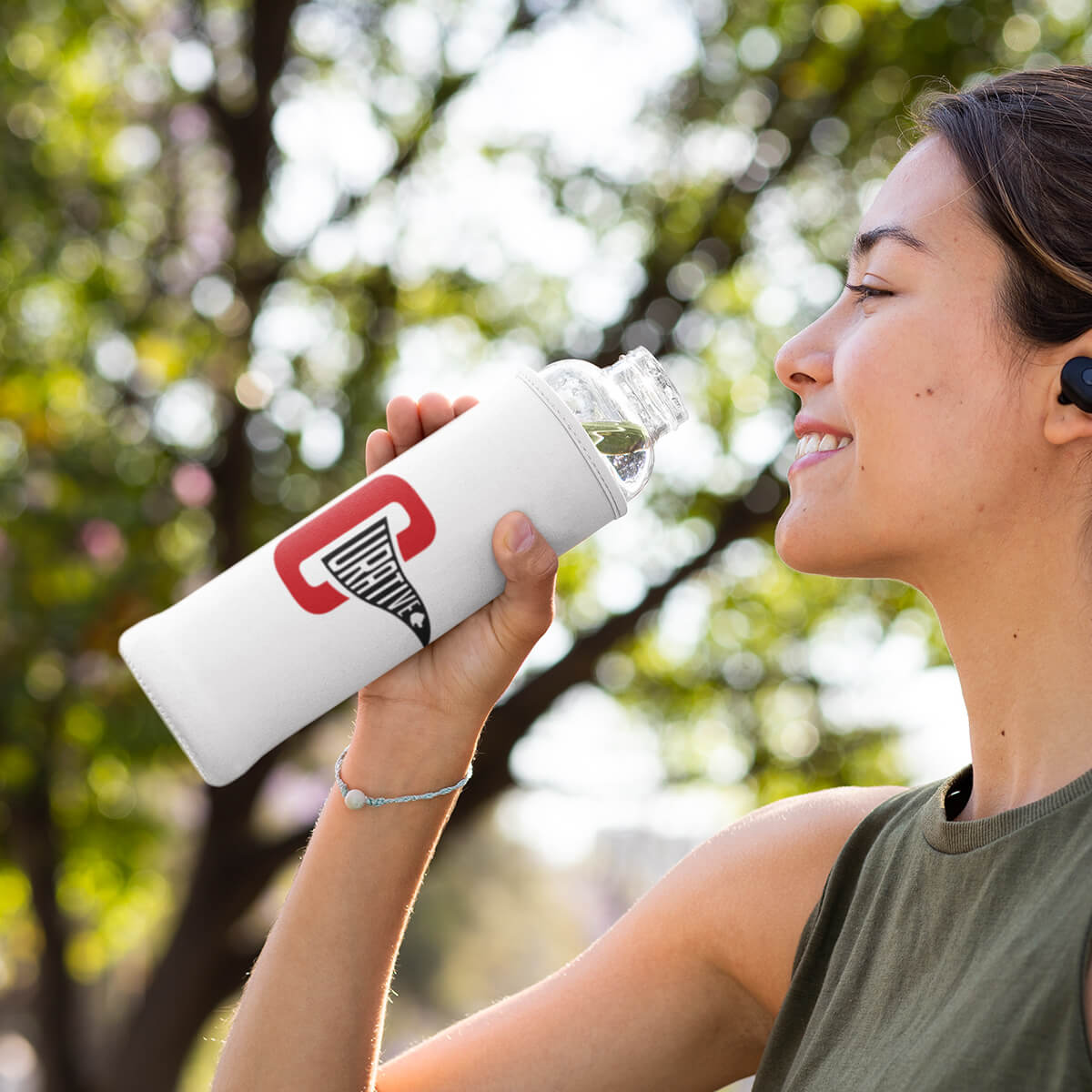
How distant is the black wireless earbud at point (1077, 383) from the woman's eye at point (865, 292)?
23 cm

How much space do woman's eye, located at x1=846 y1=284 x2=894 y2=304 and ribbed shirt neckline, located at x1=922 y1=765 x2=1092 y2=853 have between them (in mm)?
585

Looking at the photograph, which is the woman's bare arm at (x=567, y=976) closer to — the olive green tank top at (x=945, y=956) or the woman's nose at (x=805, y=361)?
the olive green tank top at (x=945, y=956)

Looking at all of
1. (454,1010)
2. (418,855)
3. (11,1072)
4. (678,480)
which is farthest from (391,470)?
(454,1010)

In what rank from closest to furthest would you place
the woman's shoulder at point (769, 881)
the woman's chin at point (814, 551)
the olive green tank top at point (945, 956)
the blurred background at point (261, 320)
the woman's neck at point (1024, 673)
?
the olive green tank top at point (945, 956) → the woman's neck at point (1024, 673) → the woman's chin at point (814, 551) → the woman's shoulder at point (769, 881) → the blurred background at point (261, 320)

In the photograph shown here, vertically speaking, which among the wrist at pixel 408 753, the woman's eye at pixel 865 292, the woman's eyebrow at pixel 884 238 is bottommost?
the wrist at pixel 408 753

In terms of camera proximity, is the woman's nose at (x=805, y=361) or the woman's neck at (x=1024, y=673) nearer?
the woman's neck at (x=1024, y=673)

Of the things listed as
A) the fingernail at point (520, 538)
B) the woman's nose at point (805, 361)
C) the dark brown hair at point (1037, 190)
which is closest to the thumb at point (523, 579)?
the fingernail at point (520, 538)

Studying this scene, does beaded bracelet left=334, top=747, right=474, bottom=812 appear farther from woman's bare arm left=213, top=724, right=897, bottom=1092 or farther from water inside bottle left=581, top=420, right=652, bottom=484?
water inside bottle left=581, top=420, right=652, bottom=484

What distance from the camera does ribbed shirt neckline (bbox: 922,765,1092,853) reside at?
1215mm

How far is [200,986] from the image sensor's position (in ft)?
18.2

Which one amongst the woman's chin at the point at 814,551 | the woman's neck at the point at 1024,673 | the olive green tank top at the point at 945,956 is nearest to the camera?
the olive green tank top at the point at 945,956

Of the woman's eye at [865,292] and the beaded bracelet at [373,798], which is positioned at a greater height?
the woman's eye at [865,292]

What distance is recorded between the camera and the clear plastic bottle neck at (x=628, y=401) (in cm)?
175

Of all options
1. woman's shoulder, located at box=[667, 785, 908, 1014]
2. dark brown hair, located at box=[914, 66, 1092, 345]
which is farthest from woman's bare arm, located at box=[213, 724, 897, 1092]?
dark brown hair, located at box=[914, 66, 1092, 345]
